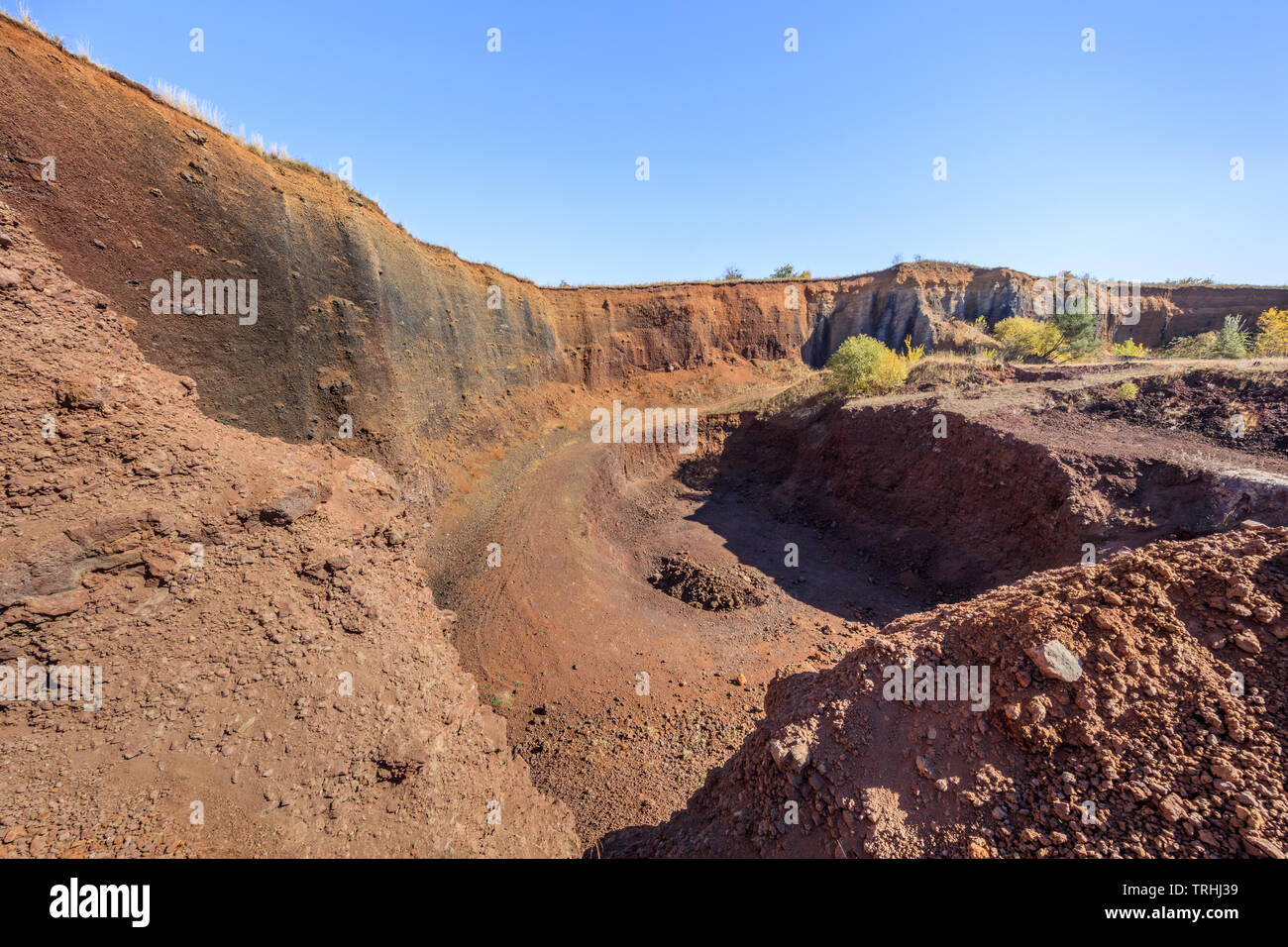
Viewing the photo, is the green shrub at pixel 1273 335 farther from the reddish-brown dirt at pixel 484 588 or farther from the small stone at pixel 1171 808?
the small stone at pixel 1171 808

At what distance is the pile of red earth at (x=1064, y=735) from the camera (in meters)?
2.40

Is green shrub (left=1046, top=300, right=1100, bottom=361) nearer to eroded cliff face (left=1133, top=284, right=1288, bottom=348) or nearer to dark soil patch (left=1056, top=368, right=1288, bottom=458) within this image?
dark soil patch (left=1056, top=368, right=1288, bottom=458)

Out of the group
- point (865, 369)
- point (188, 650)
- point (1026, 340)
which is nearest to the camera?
point (188, 650)

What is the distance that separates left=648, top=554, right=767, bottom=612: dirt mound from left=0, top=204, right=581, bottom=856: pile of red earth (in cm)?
503

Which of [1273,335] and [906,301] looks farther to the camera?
[906,301]

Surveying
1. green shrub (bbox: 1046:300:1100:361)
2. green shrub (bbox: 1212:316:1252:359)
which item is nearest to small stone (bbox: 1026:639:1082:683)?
green shrub (bbox: 1212:316:1252:359)

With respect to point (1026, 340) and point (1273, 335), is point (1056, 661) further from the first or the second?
point (1273, 335)

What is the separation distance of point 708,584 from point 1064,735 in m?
7.51

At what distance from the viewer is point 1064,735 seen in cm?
289

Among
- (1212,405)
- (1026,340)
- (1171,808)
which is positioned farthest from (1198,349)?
(1171,808)

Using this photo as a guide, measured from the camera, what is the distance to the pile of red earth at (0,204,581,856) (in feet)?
11.6

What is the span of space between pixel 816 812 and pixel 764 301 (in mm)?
24956

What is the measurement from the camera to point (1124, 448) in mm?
8953

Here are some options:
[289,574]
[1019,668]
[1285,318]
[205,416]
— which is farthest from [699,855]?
[1285,318]
